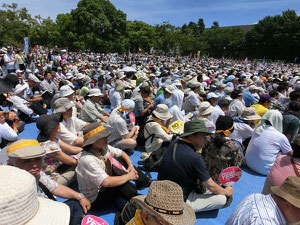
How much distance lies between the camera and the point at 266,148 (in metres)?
4.12

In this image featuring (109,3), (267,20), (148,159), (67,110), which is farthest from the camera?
(267,20)

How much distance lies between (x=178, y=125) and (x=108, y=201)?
2134mm

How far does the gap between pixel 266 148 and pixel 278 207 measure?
106 inches

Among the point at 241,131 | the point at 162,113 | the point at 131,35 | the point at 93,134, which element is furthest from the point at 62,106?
the point at 131,35

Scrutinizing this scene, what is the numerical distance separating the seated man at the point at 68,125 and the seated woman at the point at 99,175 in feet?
2.91

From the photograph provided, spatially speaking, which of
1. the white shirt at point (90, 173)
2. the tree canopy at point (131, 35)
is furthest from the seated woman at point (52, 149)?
the tree canopy at point (131, 35)

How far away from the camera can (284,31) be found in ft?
175

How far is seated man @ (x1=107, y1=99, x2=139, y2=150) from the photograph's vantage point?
4.38 metres

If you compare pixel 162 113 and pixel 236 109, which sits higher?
pixel 162 113

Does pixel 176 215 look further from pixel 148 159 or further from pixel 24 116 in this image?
pixel 24 116

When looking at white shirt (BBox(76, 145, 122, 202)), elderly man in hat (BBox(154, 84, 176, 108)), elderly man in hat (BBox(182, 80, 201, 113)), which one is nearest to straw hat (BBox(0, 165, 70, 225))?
white shirt (BBox(76, 145, 122, 202))

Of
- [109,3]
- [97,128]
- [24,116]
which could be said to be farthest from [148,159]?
[109,3]

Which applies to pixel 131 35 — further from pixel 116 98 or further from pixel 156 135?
pixel 156 135

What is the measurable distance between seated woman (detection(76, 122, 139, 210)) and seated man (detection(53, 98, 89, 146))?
0.89 meters
